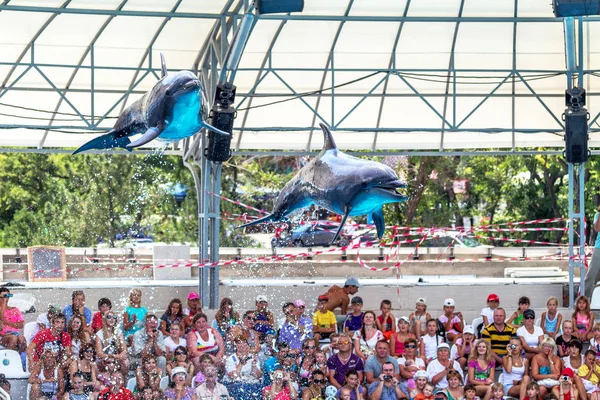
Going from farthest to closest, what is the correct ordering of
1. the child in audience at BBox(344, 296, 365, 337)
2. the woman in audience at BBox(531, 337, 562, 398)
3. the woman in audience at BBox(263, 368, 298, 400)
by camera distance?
the child in audience at BBox(344, 296, 365, 337) → the woman in audience at BBox(531, 337, 562, 398) → the woman in audience at BBox(263, 368, 298, 400)

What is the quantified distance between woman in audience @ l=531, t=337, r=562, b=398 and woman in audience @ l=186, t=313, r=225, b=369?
157 inches

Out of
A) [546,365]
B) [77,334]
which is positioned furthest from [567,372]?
[77,334]

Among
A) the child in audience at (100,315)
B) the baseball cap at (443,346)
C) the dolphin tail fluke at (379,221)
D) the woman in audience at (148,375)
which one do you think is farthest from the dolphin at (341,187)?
the baseball cap at (443,346)

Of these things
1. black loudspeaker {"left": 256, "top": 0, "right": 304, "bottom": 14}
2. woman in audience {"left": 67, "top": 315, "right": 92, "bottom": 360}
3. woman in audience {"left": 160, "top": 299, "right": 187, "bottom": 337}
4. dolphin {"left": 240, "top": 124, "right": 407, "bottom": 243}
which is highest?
black loudspeaker {"left": 256, "top": 0, "right": 304, "bottom": 14}

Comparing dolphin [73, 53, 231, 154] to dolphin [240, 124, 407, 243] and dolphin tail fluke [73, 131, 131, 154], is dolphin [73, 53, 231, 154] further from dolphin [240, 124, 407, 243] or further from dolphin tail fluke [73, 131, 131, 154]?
dolphin [240, 124, 407, 243]

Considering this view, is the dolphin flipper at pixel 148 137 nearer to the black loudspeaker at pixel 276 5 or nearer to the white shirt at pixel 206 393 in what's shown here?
the black loudspeaker at pixel 276 5

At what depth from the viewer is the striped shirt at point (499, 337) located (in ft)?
50.9

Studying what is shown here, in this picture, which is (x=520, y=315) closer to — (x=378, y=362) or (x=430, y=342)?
(x=430, y=342)

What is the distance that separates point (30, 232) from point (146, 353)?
21761mm

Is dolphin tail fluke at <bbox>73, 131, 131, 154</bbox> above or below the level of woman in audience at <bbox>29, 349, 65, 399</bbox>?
above

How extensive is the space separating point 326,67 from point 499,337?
5.78 m

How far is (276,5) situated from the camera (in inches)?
563

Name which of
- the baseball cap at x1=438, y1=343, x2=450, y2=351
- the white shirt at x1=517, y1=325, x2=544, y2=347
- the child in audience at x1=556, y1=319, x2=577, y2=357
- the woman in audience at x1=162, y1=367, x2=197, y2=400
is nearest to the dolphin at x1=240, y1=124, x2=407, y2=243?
the woman in audience at x1=162, y1=367, x2=197, y2=400

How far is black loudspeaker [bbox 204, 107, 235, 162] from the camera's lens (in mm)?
15688
